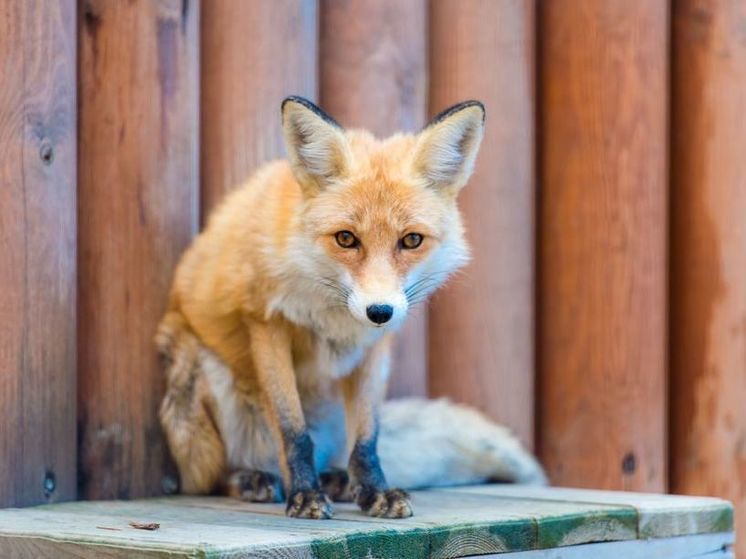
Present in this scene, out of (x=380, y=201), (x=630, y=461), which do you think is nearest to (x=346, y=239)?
(x=380, y=201)

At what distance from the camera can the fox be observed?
3252mm

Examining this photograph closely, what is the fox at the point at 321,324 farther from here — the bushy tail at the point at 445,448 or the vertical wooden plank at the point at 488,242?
the vertical wooden plank at the point at 488,242

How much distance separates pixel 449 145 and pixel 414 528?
1.10 metres

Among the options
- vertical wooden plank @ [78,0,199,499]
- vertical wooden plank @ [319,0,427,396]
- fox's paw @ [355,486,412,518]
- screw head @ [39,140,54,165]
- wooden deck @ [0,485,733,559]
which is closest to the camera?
wooden deck @ [0,485,733,559]

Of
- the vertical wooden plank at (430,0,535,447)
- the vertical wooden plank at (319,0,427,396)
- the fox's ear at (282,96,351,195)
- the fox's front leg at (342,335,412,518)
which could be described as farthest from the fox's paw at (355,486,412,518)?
the vertical wooden plank at (430,0,535,447)

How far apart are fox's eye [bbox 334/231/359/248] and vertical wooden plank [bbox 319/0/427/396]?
0.99 meters

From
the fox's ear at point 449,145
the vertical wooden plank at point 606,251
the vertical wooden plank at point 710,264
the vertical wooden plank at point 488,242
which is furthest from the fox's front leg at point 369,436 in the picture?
the vertical wooden plank at point 710,264

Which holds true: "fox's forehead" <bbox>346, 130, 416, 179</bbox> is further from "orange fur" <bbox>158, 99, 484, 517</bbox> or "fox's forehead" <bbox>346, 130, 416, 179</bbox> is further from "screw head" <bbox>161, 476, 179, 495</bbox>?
"screw head" <bbox>161, 476, 179, 495</bbox>

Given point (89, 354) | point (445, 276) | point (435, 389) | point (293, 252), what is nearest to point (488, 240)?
point (435, 389)

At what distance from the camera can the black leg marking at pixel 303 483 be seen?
317cm

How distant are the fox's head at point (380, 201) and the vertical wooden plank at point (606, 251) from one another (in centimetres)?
108

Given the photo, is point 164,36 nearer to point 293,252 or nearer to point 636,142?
point 293,252

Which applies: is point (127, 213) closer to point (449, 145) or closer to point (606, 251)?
point (449, 145)

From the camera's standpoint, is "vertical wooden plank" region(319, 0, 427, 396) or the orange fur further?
"vertical wooden plank" region(319, 0, 427, 396)
